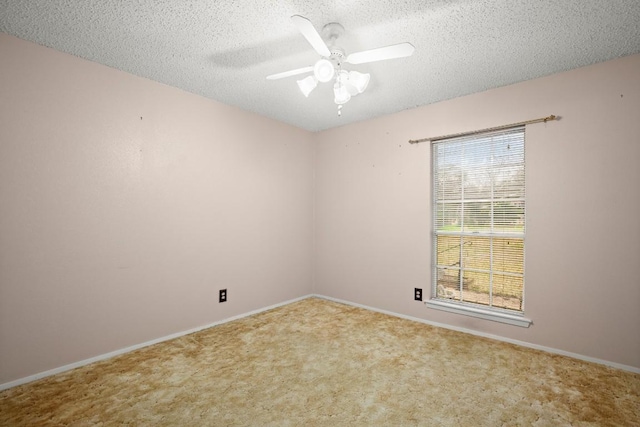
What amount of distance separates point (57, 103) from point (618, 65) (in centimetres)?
450

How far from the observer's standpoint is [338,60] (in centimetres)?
203

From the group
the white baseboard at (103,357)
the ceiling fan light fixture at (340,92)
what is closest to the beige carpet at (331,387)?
the white baseboard at (103,357)

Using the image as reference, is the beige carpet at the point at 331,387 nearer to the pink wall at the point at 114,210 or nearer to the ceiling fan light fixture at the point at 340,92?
the pink wall at the point at 114,210

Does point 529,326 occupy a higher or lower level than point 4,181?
lower

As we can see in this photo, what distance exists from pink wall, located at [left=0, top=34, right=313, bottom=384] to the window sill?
2078mm

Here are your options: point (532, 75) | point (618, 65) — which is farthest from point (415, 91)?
point (618, 65)

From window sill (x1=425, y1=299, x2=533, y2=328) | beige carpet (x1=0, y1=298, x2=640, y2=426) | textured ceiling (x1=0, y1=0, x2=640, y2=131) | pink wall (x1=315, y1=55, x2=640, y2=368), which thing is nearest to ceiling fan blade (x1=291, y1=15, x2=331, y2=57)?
textured ceiling (x1=0, y1=0, x2=640, y2=131)

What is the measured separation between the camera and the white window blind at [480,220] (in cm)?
294

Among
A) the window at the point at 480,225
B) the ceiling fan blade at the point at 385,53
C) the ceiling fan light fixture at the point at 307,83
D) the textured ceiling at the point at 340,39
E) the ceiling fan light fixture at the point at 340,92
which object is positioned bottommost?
the window at the point at 480,225

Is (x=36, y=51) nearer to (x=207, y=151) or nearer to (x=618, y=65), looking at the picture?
(x=207, y=151)

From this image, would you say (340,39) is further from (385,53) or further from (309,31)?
(309,31)

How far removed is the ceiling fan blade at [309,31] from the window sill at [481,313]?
2774 mm

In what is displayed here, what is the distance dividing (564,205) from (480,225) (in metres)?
0.72

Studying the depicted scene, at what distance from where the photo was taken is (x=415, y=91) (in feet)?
10.0
